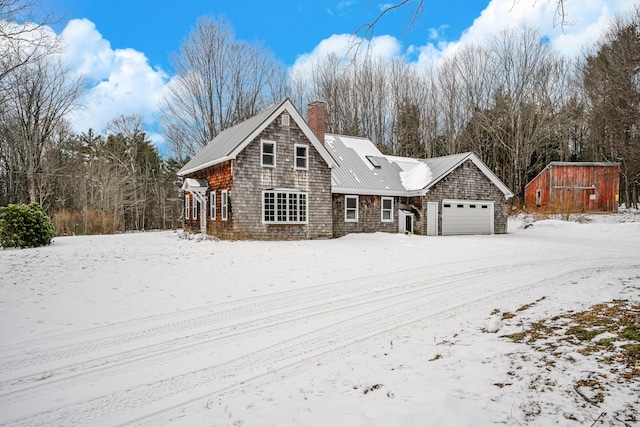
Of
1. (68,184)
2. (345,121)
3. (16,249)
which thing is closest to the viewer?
(16,249)

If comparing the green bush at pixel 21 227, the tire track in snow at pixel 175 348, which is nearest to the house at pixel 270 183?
the green bush at pixel 21 227

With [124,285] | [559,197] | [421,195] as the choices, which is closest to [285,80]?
[421,195]

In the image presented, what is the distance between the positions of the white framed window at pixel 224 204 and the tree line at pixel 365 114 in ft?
40.4

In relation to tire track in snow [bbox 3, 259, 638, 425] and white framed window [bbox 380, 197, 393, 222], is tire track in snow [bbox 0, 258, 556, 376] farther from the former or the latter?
white framed window [bbox 380, 197, 393, 222]

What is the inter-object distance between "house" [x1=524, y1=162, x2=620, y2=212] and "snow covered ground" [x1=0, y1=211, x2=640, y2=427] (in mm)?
24104

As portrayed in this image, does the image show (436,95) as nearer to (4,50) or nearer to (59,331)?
(4,50)

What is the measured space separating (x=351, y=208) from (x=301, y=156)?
174 inches

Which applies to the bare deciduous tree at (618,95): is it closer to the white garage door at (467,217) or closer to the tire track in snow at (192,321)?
the white garage door at (467,217)

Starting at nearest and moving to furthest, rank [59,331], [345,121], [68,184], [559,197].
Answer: [59,331] < [559,197] < [68,184] < [345,121]

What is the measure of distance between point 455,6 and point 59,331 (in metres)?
7.08

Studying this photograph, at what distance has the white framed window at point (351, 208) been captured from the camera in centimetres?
2141

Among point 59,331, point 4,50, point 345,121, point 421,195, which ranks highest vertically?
point 345,121

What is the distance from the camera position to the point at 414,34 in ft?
16.3

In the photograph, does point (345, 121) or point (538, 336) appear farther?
point (345, 121)
